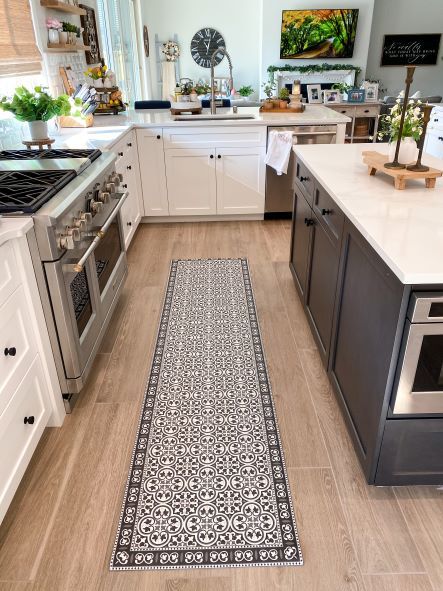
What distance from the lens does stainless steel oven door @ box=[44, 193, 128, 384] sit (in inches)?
70.6

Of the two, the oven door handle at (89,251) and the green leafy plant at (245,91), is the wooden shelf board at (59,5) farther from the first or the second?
the green leafy plant at (245,91)

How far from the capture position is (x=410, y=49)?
27.0 feet

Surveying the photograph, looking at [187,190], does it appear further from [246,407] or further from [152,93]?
[152,93]

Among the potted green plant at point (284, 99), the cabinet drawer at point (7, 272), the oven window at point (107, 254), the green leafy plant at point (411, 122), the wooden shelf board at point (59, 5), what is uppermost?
the wooden shelf board at point (59, 5)

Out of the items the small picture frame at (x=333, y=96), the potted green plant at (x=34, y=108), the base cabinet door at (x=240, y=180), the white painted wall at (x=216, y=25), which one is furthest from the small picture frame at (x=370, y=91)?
the potted green plant at (x=34, y=108)

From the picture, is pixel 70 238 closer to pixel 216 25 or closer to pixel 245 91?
pixel 245 91

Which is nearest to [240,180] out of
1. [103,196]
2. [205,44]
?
[103,196]

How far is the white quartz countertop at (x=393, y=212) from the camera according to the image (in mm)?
1248

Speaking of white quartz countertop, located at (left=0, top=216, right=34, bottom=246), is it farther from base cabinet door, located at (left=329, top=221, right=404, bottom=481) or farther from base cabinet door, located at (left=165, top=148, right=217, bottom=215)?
base cabinet door, located at (left=165, top=148, right=217, bottom=215)

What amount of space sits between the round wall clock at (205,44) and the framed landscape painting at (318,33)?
1554mm

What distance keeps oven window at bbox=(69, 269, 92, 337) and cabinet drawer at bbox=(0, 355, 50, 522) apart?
11.4 inches

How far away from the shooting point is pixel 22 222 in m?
1.58

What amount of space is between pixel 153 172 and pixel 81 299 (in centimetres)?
228

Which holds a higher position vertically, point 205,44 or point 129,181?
point 205,44
